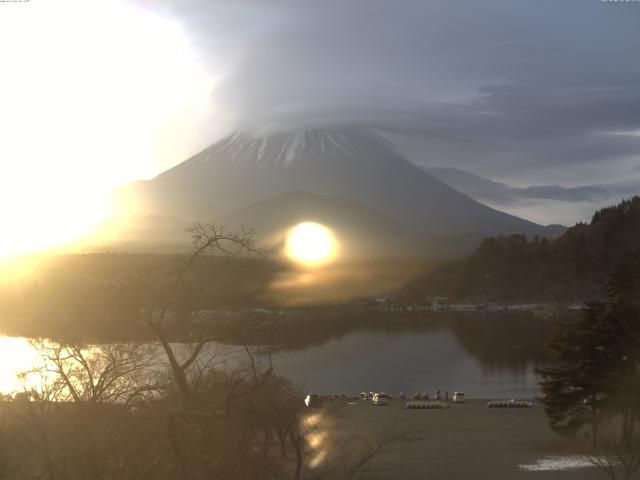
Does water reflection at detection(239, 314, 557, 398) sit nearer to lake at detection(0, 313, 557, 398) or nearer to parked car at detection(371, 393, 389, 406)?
lake at detection(0, 313, 557, 398)

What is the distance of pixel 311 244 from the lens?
2012 inches

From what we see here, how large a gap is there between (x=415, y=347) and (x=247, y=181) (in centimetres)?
5510

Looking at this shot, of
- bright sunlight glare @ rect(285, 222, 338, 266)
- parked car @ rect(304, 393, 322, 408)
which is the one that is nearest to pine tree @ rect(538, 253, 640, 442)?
parked car @ rect(304, 393, 322, 408)

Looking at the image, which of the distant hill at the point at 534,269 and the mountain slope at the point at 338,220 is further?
the mountain slope at the point at 338,220

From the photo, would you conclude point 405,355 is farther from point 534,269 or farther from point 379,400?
point 534,269

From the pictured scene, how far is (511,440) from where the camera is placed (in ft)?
31.1

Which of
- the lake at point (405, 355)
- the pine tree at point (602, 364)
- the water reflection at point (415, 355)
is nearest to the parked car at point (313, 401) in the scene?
the lake at point (405, 355)

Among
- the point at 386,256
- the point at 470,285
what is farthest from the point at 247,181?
the point at 470,285

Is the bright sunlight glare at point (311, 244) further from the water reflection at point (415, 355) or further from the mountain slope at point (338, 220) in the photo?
the water reflection at point (415, 355)

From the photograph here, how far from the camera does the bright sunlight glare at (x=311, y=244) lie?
41841 millimetres

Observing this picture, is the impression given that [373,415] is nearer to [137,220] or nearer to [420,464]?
[420,464]

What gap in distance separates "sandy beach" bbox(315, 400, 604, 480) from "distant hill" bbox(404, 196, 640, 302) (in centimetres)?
2851

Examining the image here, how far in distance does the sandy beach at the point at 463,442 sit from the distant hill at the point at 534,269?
93.6 feet

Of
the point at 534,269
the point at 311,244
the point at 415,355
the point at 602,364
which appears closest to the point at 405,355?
the point at 415,355
